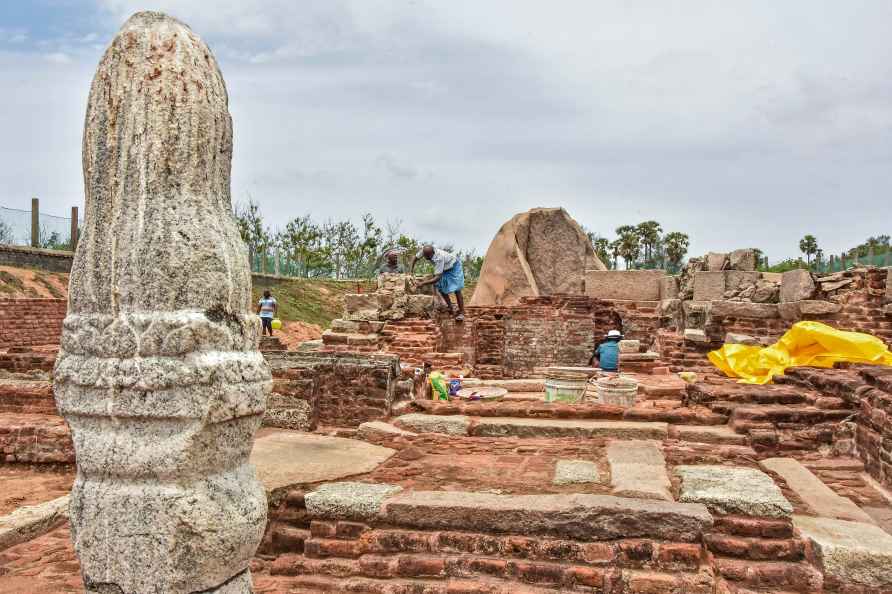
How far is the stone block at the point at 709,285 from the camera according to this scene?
12773mm

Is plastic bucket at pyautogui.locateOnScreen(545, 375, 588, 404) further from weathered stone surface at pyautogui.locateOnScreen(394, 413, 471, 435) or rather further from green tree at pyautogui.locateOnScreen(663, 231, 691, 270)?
green tree at pyautogui.locateOnScreen(663, 231, 691, 270)

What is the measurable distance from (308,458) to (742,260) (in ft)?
34.9


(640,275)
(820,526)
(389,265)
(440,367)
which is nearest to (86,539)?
(820,526)

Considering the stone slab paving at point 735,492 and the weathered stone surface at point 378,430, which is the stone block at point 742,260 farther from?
the stone slab paving at point 735,492

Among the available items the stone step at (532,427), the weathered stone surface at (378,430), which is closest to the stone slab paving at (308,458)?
the weathered stone surface at (378,430)

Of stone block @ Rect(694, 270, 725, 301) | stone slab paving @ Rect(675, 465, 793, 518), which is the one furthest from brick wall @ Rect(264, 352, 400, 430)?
stone block @ Rect(694, 270, 725, 301)

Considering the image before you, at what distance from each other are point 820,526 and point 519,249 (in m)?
15.2

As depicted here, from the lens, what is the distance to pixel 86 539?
221 cm

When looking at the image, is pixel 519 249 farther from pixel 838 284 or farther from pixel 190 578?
pixel 190 578

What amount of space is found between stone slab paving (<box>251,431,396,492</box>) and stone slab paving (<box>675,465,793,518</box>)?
198 centimetres

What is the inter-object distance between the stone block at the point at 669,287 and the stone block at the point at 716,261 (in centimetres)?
148

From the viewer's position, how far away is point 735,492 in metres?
3.76

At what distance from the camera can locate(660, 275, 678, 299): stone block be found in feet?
49.7

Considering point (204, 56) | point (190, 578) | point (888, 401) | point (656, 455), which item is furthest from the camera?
point (888, 401)
